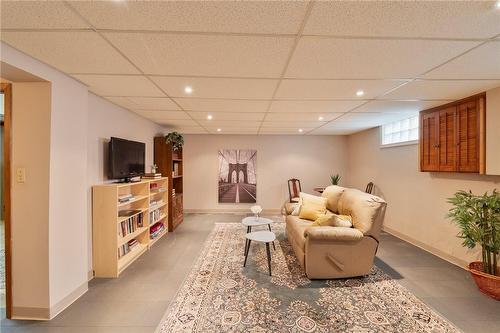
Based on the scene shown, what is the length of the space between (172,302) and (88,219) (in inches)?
59.2

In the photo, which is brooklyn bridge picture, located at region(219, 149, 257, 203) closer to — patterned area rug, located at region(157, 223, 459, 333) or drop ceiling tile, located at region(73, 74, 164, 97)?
patterned area rug, located at region(157, 223, 459, 333)

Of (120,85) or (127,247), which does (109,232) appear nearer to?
(127,247)

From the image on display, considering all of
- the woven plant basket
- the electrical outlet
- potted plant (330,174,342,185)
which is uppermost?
the electrical outlet

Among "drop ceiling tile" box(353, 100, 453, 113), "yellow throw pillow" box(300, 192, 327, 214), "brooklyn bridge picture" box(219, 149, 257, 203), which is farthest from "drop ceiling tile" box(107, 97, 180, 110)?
"brooklyn bridge picture" box(219, 149, 257, 203)

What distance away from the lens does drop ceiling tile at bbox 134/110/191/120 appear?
3.75 m

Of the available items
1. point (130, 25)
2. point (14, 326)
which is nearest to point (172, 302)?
point (14, 326)

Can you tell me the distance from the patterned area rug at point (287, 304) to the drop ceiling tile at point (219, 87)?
2285 mm

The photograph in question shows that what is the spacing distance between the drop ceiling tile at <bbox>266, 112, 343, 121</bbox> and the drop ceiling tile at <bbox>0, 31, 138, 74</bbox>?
2.41 metres

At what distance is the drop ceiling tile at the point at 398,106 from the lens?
317cm

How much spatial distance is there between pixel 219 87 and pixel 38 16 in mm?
1501

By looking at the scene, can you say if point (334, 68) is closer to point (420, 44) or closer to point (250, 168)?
point (420, 44)

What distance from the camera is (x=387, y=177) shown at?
4746mm

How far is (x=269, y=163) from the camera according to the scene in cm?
670

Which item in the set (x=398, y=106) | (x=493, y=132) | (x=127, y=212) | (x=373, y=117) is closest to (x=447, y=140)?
(x=493, y=132)
